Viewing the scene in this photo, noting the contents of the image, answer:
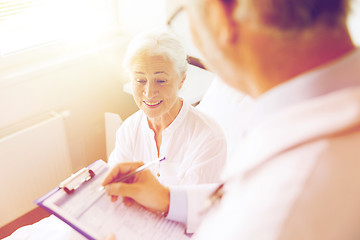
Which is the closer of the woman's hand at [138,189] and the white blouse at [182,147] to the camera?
the woman's hand at [138,189]

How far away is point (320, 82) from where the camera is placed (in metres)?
0.43

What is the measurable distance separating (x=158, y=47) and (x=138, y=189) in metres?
0.64

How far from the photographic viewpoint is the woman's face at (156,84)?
129 centimetres

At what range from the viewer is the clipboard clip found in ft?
3.02

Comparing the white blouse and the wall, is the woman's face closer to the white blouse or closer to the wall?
the white blouse

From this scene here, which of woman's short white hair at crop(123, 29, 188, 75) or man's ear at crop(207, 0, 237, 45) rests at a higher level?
man's ear at crop(207, 0, 237, 45)

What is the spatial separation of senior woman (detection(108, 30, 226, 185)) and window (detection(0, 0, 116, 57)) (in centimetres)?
84

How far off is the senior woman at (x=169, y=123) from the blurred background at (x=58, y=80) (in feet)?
2.17

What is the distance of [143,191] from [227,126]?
2.42 ft

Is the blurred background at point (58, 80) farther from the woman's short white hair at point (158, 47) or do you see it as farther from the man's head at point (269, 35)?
the man's head at point (269, 35)

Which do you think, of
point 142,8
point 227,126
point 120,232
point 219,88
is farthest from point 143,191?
point 142,8

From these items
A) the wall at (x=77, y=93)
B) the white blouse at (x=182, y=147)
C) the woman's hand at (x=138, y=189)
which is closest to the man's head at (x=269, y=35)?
the woman's hand at (x=138, y=189)

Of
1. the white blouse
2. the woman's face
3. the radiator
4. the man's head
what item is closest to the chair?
the radiator

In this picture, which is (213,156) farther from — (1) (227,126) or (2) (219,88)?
(2) (219,88)
